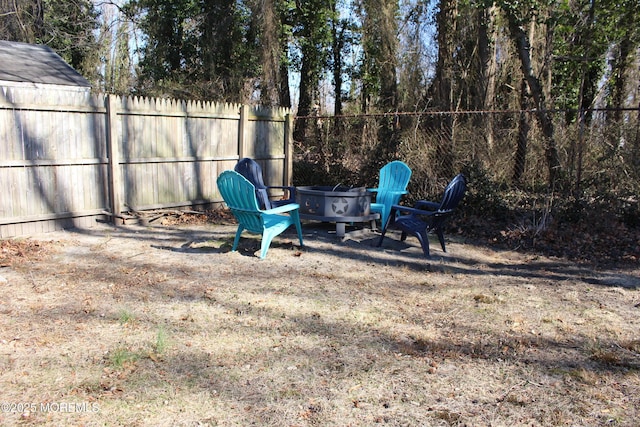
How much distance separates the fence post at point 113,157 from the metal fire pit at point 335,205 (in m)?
3.01

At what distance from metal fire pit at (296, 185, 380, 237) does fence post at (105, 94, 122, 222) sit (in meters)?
3.01

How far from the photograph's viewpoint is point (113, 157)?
780cm

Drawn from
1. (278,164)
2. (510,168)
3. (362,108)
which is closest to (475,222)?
(510,168)

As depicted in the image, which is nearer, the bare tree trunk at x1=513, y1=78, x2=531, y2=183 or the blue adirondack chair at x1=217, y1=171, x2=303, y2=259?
the blue adirondack chair at x1=217, y1=171, x2=303, y2=259

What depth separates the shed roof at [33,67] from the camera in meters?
11.4

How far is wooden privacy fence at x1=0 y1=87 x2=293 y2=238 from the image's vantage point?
22.9 ft

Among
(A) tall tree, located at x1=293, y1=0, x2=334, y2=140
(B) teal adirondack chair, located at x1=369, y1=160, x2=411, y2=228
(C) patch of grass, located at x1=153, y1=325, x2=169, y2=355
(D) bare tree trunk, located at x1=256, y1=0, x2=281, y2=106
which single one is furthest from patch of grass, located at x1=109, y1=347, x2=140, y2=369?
(A) tall tree, located at x1=293, y1=0, x2=334, y2=140

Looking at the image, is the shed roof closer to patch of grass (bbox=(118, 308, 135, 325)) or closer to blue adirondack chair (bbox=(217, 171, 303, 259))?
blue adirondack chair (bbox=(217, 171, 303, 259))

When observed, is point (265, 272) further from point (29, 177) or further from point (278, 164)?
point (278, 164)

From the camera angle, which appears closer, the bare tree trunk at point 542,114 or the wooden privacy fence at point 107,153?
the wooden privacy fence at point 107,153

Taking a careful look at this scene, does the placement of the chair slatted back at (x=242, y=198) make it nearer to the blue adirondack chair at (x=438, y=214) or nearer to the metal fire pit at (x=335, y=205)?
the metal fire pit at (x=335, y=205)

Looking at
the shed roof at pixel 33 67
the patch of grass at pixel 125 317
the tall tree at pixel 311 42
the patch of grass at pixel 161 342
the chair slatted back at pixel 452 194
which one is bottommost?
the patch of grass at pixel 125 317

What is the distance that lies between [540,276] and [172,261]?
4139 mm

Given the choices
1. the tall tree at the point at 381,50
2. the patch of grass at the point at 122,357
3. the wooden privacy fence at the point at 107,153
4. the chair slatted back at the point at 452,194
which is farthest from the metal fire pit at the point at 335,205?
the tall tree at the point at 381,50
